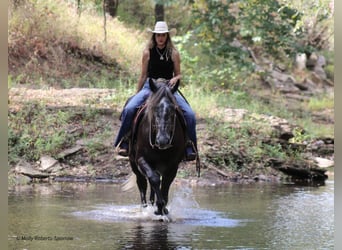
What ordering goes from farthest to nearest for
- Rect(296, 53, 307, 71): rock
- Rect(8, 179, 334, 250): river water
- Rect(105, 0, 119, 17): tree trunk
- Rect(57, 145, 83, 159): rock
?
Rect(296, 53, 307, 71): rock
Rect(105, 0, 119, 17): tree trunk
Rect(57, 145, 83, 159): rock
Rect(8, 179, 334, 250): river water

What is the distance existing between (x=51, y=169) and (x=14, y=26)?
10511 mm

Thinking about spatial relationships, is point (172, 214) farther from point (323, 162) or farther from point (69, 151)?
point (323, 162)

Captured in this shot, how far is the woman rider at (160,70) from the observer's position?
30.6ft

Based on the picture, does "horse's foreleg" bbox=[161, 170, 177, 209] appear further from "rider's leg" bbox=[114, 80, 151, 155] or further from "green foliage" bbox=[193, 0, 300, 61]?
"green foliage" bbox=[193, 0, 300, 61]

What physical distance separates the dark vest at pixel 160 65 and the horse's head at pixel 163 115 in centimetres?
59

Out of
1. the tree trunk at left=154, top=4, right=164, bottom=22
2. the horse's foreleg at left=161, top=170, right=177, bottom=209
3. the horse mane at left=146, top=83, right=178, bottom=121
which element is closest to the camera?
the horse mane at left=146, top=83, right=178, bottom=121

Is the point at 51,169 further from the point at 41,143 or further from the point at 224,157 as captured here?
the point at 224,157

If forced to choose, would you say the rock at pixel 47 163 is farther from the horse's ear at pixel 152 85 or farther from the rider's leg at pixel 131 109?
the horse's ear at pixel 152 85

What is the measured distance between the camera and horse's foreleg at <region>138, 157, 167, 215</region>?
9031mm

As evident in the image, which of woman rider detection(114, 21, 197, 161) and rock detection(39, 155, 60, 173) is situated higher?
woman rider detection(114, 21, 197, 161)

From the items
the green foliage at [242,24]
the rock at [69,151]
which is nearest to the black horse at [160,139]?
the rock at [69,151]

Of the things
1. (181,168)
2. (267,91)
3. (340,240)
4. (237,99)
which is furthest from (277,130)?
(340,240)

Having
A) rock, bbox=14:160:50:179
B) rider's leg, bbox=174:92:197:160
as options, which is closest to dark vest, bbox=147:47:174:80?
rider's leg, bbox=174:92:197:160

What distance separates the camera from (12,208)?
1016 cm
